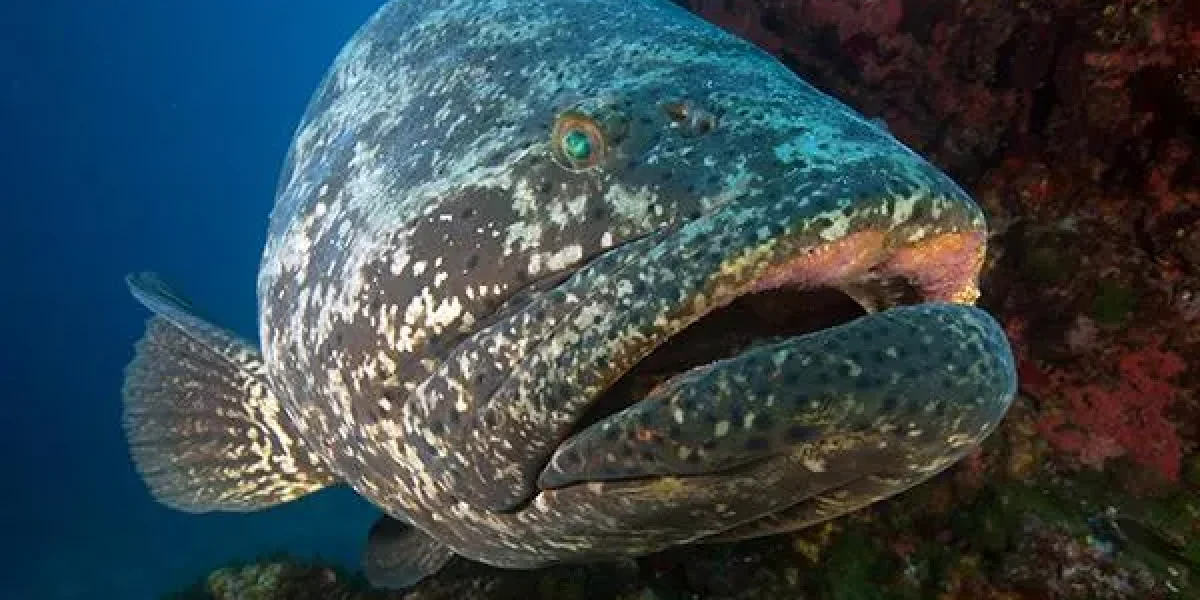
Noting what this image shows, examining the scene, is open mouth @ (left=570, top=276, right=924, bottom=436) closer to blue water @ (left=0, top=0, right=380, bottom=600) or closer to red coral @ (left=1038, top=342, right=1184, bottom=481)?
Result: red coral @ (left=1038, top=342, right=1184, bottom=481)

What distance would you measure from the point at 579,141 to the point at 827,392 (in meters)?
0.97

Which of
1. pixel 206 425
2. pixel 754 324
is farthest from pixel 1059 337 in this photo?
pixel 206 425

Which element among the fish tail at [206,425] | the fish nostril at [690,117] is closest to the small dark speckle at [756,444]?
the fish nostril at [690,117]

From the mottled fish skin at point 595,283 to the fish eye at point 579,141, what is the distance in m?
0.03

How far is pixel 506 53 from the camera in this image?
266 centimetres

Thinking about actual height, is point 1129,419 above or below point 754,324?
below

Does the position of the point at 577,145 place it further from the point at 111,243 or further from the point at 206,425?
the point at 111,243

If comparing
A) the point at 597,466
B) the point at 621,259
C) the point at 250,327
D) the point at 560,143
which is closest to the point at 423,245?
the point at 560,143

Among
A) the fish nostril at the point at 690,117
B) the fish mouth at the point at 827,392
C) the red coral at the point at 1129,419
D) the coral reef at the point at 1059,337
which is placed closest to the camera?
the fish mouth at the point at 827,392

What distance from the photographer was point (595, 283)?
183 cm

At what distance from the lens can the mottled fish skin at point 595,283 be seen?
1.64 metres

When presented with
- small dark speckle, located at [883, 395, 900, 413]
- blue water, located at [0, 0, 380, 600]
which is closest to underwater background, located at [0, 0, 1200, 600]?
small dark speckle, located at [883, 395, 900, 413]

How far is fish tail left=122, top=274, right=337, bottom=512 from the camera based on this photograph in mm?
3715

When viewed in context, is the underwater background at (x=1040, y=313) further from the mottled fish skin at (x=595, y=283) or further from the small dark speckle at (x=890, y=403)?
the small dark speckle at (x=890, y=403)
